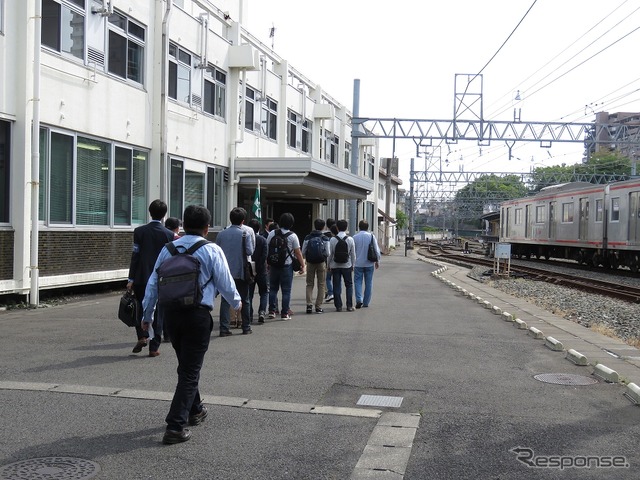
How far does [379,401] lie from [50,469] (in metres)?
2.93

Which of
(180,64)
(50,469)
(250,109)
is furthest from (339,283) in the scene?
(250,109)

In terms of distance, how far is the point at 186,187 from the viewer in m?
19.3

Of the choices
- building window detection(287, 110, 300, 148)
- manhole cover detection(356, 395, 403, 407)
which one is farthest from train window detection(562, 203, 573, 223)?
manhole cover detection(356, 395, 403, 407)

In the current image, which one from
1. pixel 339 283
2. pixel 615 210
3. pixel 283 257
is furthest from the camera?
pixel 615 210

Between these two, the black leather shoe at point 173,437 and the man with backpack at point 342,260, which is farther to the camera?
the man with backpack at point 342,260

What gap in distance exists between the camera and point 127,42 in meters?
16.1

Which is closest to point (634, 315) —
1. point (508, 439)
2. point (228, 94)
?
point (508, 439)

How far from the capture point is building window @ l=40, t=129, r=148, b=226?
13570 millimetres

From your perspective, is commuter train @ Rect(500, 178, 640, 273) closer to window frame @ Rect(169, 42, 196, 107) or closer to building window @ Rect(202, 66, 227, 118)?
building window @ Rect(202, 66, 227, 118)

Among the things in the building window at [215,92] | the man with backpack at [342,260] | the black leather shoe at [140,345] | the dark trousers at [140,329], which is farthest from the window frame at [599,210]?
the black leather shoe at [140,345]

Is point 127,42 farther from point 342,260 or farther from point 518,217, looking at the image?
point 518,217

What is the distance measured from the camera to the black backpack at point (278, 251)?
11.4m

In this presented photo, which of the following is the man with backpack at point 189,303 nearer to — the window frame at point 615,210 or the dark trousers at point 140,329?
the dark trousers at point 140,329

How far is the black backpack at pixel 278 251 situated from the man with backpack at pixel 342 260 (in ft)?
5.87
